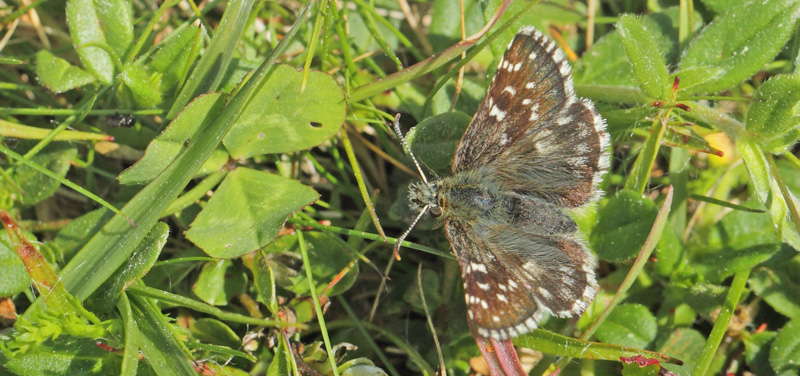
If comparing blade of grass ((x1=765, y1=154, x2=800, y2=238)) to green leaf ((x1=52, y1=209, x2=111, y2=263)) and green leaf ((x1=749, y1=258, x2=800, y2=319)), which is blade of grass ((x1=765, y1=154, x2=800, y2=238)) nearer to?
green leaf ((x1=749, y1=258, x2=800, y2=319))

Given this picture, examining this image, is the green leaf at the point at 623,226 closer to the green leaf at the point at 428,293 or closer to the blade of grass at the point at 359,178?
the green leaf at the point at 428,293

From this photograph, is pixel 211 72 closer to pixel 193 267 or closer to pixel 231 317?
pixel 193 267

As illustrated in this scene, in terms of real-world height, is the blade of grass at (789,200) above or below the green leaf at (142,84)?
below

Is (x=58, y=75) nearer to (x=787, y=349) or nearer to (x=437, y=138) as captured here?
(x=437, y=138)

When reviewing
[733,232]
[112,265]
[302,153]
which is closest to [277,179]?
[302,153]

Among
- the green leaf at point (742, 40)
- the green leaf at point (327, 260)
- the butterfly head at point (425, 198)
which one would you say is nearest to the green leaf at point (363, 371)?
the green leaf at point (327, 260)
